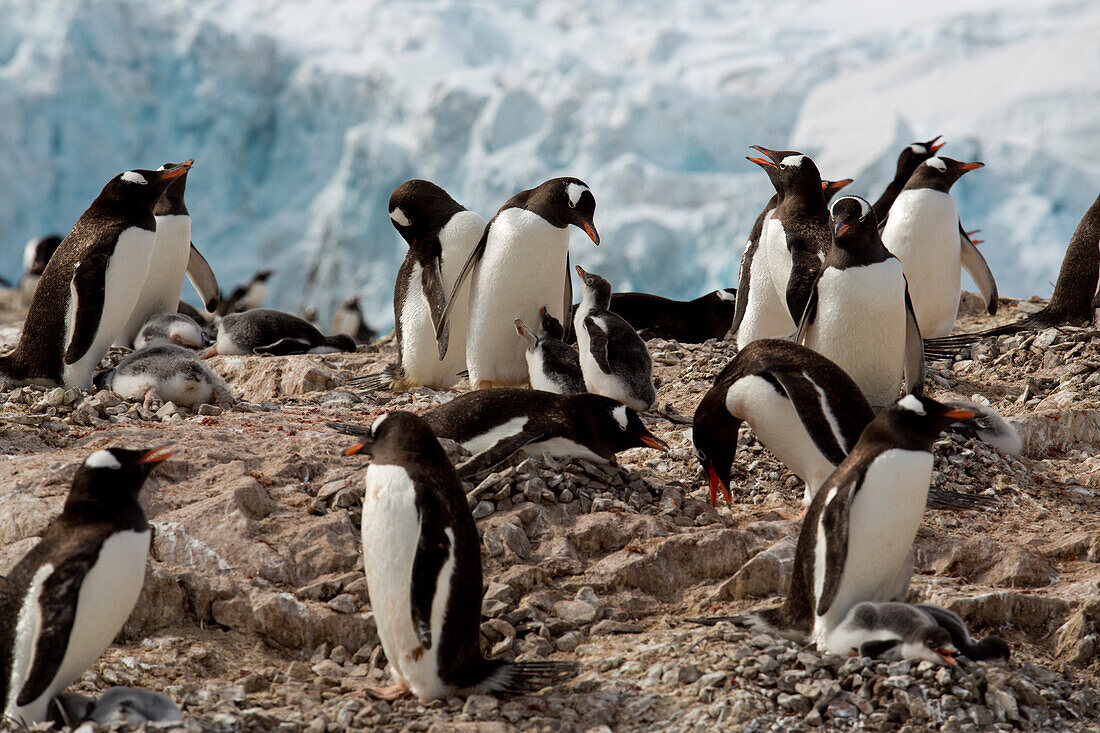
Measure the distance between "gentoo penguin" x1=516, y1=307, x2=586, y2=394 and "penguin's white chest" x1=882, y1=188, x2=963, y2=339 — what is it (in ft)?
7.78

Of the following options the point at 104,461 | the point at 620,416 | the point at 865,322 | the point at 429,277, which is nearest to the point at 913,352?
the point at 865,322

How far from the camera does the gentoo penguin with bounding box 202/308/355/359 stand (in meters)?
6.43

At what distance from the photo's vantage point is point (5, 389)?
16.5 ft

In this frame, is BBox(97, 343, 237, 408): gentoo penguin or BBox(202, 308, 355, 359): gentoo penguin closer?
BBox(97, 343, 237, 408): gentoo penguin

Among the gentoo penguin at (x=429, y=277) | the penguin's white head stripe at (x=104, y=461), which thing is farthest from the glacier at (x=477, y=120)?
the penguin's white head stripe at (x=104, y=461)

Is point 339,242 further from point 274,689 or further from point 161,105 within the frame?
point 274,689

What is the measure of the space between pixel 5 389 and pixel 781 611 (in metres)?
3.84

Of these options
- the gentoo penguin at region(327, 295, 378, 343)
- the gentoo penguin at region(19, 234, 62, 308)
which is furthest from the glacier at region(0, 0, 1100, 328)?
the gentoo penguin at region(19, 234, 62, 308)

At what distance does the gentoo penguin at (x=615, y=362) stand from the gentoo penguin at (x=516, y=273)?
0.50 m

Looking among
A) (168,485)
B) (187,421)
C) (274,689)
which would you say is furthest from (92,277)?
(274,689)

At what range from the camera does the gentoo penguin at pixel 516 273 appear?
16.9ft

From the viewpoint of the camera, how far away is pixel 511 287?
5230 mm

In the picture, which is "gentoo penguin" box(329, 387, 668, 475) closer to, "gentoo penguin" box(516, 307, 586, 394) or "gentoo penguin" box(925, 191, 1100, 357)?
"gentoo penguin" box(516, 307, 586, 394)

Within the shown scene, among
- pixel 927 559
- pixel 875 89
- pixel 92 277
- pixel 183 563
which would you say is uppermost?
pixel 875 89
